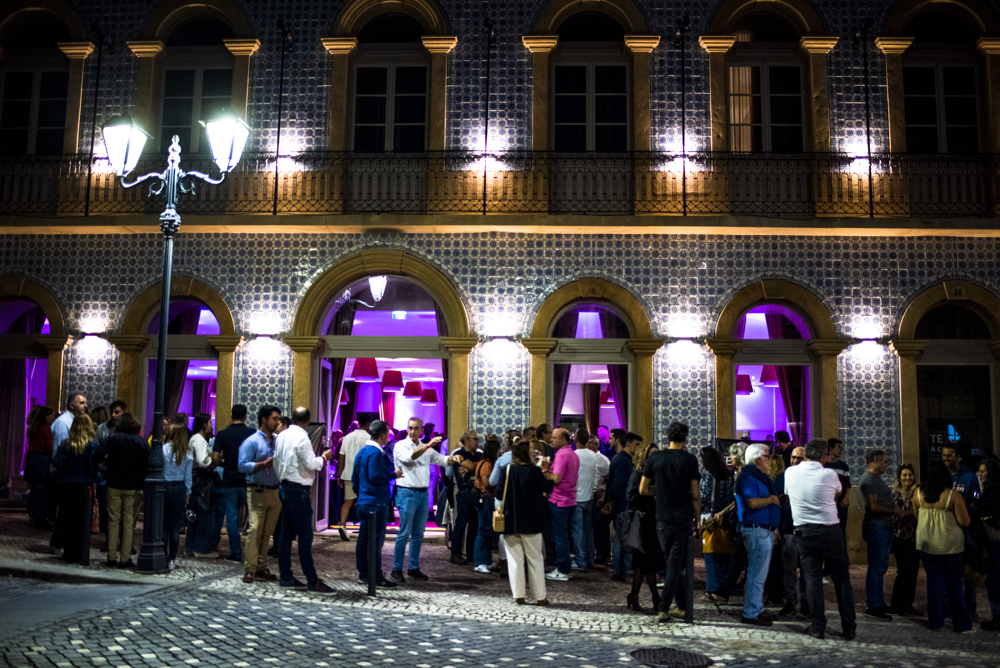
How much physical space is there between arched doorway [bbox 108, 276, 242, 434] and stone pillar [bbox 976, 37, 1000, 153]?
1205cm

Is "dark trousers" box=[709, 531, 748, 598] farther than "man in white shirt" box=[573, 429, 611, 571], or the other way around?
"man in white shirt" box=[573, 429, 611, 571]

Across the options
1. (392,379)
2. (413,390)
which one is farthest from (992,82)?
(392,379)

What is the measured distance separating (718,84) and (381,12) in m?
5.54

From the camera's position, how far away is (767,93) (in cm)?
1384

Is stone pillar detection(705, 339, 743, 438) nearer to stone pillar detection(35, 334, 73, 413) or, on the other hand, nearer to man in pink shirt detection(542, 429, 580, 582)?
man in pink shirt detection(542, 429, 580, 582)

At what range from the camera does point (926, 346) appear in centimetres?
1302

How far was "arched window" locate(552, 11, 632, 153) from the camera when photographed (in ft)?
45.3

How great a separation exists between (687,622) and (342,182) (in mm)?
8696

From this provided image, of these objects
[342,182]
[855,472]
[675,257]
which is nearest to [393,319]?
[342,182]

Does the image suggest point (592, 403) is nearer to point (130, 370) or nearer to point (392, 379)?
point (392, 379)

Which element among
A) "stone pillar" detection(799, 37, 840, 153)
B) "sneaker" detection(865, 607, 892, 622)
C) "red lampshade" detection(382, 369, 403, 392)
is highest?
"stone pillar" detection(799, 37, 840, 153)

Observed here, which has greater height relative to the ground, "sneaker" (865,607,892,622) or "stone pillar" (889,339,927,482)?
"stone pillar" (889,339,927,482)

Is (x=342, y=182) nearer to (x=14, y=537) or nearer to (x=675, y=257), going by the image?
(x=675, y=257)

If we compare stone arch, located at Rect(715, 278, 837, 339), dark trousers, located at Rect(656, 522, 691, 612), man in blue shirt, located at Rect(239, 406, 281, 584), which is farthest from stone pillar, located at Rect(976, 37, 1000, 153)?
man in blue shirt, located at Rect(239, 406, 281, 584)
